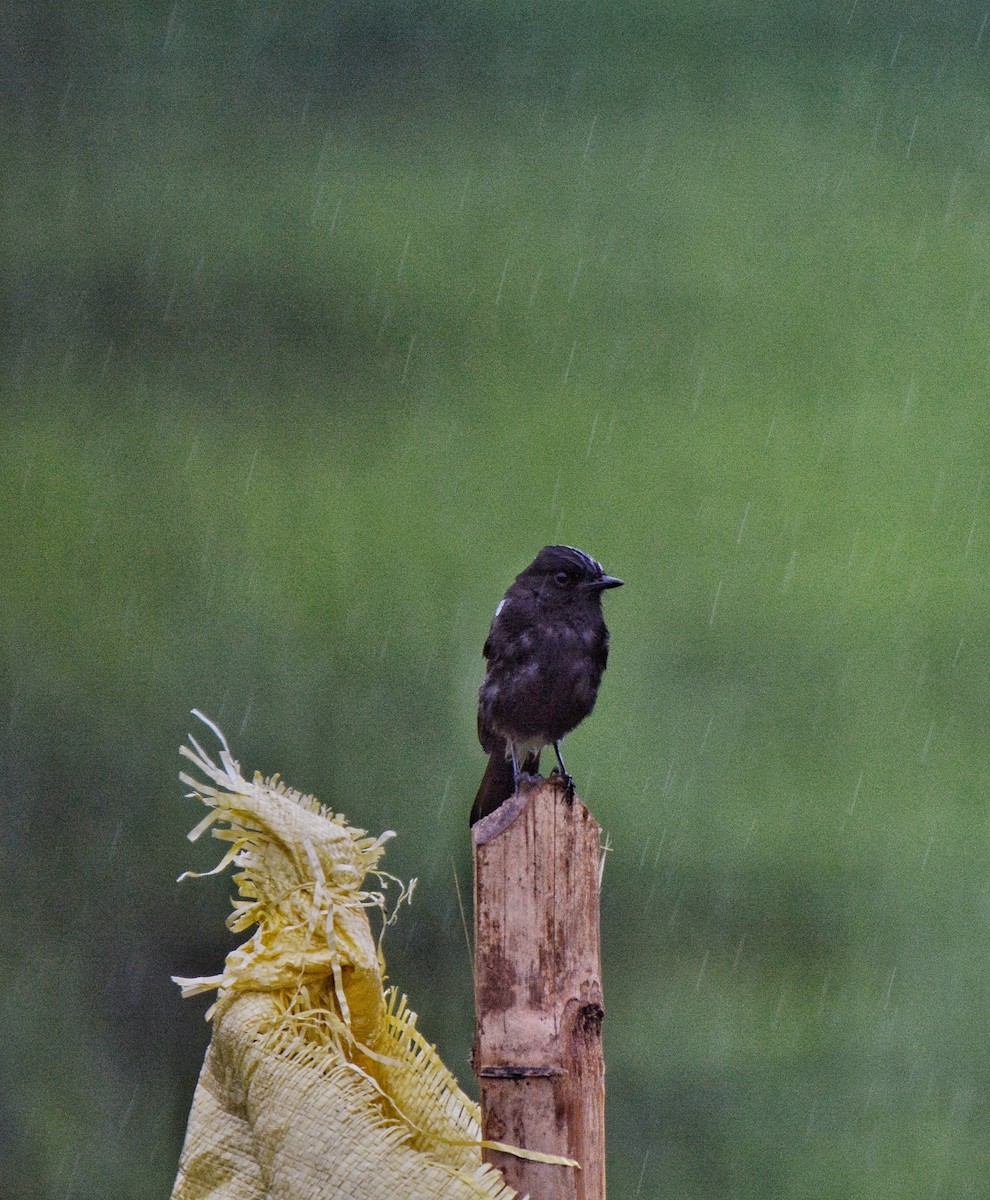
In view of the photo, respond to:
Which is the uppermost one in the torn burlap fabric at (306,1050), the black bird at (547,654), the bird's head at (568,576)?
the bird's head at (568,576)

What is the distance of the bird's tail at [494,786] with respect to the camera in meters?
1.96

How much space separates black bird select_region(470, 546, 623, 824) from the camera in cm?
203

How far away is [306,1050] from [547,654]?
99cm

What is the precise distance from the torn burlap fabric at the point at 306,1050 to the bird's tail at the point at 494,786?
72 centimetres

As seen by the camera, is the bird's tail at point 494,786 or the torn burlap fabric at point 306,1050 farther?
the bird's tail at point 494,786

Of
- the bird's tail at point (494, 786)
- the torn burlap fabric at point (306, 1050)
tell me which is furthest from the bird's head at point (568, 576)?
the torn burlap fabric at point (306, 1050)

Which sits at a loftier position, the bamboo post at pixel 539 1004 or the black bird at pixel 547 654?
the black bird at pixel 547 654

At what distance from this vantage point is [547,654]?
203 centimetres

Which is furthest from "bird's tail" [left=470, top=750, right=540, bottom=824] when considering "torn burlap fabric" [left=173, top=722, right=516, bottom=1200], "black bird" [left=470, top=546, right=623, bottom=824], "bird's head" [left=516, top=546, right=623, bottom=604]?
"torn burlap fabric" [left=173, top=722, right=516, bottom=1200]

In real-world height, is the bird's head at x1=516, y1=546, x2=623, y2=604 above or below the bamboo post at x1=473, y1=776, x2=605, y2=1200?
above

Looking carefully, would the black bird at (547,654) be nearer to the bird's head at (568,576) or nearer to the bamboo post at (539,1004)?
the bird's head at (568,576)

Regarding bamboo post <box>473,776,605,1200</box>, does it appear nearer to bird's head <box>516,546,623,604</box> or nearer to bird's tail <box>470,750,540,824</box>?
bird's tail <box>470,750,540,824</box>

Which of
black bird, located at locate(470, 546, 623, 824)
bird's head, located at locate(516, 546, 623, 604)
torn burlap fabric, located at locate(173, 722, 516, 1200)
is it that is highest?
bird's head, located at locate(516, 546, 623, 604)

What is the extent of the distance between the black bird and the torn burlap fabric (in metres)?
0.80
